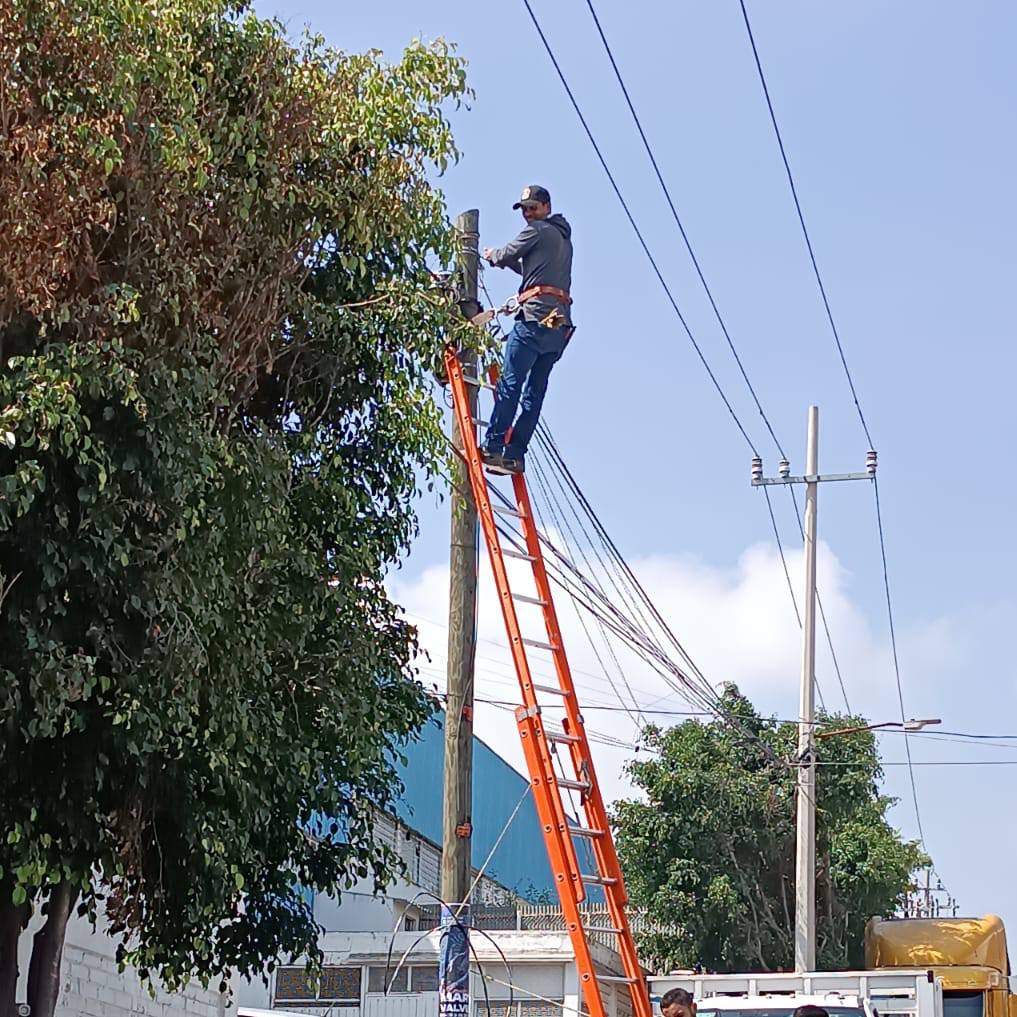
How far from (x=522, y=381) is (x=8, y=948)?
4.74 meters

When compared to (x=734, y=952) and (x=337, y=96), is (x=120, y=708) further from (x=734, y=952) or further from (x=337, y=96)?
(x=734, y=952)

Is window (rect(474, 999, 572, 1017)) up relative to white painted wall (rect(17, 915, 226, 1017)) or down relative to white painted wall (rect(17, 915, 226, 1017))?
down

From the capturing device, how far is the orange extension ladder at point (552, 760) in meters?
9.60

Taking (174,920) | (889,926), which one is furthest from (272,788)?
(889,926)

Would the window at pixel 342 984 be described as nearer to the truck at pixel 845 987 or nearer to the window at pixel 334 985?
the window at pixel 334 985

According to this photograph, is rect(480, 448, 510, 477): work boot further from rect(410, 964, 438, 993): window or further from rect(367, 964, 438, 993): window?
rect(410, 964, 438, 993): window

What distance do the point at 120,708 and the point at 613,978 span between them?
3.93 metres

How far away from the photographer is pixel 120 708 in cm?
802

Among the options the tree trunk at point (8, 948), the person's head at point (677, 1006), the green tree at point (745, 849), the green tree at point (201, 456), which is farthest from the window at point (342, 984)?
the person's head at point (677, 1006)

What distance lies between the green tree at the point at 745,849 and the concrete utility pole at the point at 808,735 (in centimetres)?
214

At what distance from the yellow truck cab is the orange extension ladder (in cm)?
1175

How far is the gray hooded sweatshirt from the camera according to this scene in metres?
11.3

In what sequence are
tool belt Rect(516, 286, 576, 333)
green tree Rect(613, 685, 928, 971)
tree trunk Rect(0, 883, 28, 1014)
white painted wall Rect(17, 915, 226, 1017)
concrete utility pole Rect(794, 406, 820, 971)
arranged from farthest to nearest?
green tree Rect(613, 685, 928, 971)
concrete utility pole Rect(794, 406, 820, 971)
white painted wall Rect(17, 915, 226, 1017)
tool belt Rect(516, 286, 576, 333)
tree trunk Rect(0, 883, 28, 1014)

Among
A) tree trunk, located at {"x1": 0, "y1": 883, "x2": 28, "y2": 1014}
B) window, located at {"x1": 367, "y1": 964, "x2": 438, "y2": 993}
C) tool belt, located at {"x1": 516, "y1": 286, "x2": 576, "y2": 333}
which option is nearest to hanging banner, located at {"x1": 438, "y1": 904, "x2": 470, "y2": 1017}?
tree trunk, located at {"x1": 0, "y1": 883, "x2": 28, "y2": 1014}
